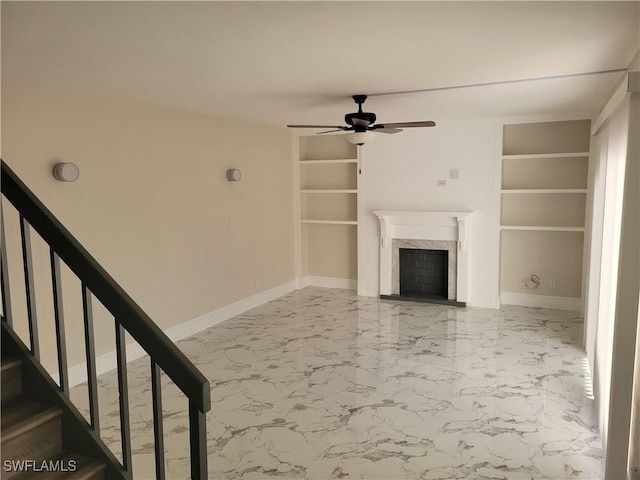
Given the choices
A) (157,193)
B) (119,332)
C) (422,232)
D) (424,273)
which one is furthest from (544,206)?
A: (119,332)

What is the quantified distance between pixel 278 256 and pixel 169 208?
2.25 m

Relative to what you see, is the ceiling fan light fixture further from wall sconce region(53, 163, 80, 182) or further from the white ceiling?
wall sconce region(53, 163, 80, 182)

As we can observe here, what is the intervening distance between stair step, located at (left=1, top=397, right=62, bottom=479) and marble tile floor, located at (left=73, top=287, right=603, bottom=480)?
90cm

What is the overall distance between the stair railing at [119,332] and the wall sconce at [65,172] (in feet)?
5.47

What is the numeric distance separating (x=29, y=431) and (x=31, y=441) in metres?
0.06

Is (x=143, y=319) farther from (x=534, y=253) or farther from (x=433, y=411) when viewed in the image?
(x=534, y=253)

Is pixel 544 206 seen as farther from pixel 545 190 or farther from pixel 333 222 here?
pixel 333 222

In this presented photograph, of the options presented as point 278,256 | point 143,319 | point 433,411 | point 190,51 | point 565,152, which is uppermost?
point 190,51

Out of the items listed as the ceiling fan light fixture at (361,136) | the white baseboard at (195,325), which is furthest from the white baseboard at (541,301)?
the ceiling fan light fixture at (361,136)

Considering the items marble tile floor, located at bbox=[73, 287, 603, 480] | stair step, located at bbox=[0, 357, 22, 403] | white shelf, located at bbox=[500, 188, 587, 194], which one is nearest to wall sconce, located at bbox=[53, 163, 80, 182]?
marble tile floor, located at bbox=[73, 287, 603, 480]

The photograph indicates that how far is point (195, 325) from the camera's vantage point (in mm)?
5305

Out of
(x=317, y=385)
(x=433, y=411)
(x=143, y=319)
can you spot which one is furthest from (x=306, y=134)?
(x=143, y=319)

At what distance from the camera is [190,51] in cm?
275

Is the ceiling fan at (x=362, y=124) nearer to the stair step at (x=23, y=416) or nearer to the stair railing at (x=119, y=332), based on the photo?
the stair railing at (x=119, y=332)
